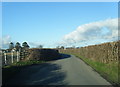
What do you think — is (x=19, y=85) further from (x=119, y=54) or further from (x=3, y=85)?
(x=119, y=54)

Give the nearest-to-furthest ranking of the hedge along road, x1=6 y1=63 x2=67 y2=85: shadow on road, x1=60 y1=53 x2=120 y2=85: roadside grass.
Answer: x1=6 y1=63 x2=67 y2=85: shadow on road, the hedge along road, x1=60 y1=53 x2=120 y2=85: roadside grass

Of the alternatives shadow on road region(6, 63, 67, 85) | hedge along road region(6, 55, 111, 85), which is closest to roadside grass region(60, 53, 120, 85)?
hedge along road region(6, 55, 111, 85)

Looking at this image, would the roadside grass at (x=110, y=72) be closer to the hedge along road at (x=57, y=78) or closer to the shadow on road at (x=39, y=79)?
the hedge along road at (x=57, y=78)

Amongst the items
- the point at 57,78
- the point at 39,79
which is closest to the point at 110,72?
the point at 57,78

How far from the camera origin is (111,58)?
21312 millimetres

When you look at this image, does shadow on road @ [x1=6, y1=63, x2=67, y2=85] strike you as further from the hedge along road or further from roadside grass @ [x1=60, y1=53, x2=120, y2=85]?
roadside grass @ [x1=60, y1=53, x2=120, y2=85]

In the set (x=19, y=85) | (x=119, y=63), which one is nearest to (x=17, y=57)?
(x=119, y=63)

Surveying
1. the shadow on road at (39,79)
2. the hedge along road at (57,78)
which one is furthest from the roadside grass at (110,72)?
the shadow on road at (39,79)

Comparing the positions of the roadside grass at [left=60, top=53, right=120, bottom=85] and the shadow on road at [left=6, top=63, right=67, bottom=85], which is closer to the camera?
the shadow on road at [left=6, top=63, right=67, bottom=85]

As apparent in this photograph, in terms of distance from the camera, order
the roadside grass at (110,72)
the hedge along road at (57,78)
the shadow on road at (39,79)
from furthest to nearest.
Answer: the roadside grass at (110,72)
the hedge along road at (57,78)
the shadow on road at (39,79)

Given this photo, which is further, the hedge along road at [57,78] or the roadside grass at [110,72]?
the roadside grass at [110,72]

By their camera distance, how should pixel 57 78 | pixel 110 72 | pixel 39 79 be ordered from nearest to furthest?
pixel 39 79
pixel 57 78
pixel 110 72

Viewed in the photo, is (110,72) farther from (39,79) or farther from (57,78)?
(39,79)

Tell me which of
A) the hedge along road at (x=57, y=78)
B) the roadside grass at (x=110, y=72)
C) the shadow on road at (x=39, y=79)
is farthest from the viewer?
the roadside grass at (x=110, y=72)
